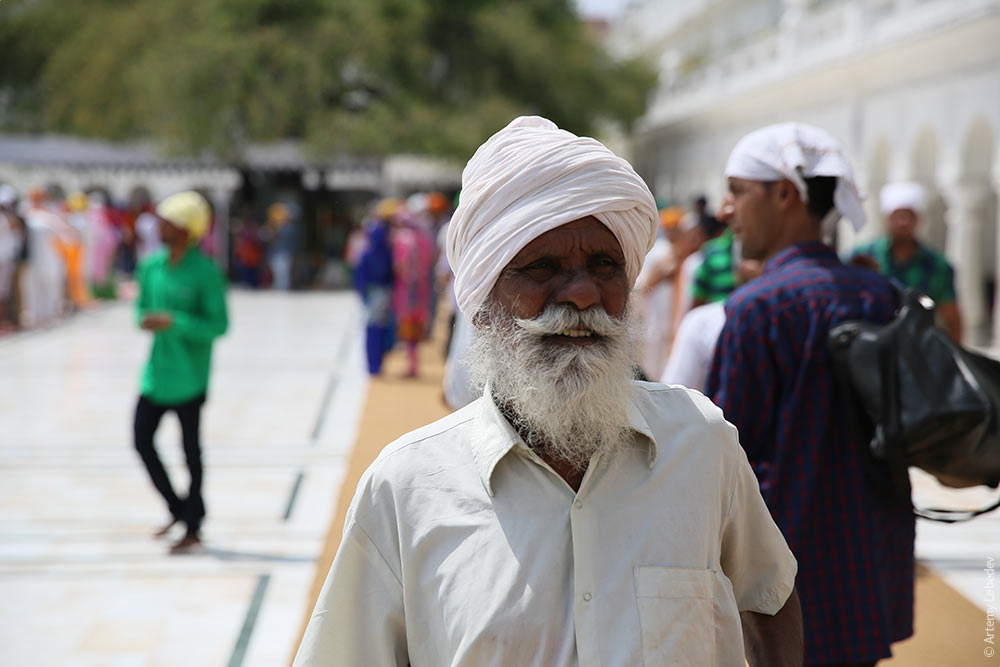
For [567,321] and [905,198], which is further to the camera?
[905,198]

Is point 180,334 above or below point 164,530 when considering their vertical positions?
above

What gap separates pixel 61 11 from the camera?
31.1 metres

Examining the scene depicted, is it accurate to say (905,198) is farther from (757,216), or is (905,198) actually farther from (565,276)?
(565,276)

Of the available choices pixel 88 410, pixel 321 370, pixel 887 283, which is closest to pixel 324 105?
pixel 321 370

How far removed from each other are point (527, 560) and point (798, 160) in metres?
1.42

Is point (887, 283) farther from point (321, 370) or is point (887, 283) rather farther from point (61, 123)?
point (61, 123)

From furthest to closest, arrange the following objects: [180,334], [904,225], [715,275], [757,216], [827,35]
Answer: [827,35]
[904,225]
[180,334]
[715,275]
[757,216]

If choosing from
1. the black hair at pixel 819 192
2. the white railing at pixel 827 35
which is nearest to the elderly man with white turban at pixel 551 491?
the black hair at pixel 819 192

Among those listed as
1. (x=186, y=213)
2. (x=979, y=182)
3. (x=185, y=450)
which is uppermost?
(x=979, y=182)

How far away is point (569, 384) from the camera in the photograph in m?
1.66

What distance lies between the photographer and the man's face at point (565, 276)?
1680mm

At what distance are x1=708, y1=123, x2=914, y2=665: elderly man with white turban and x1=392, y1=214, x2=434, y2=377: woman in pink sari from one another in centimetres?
941

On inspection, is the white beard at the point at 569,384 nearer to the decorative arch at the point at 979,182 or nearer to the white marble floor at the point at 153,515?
the white marble floor at the point at 153,515

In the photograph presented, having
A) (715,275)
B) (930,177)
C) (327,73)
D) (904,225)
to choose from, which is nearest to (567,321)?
(715,275)
